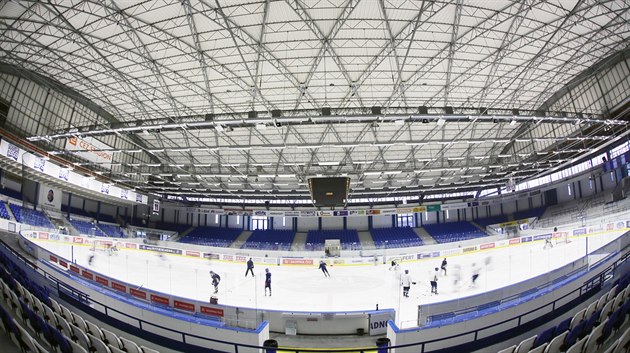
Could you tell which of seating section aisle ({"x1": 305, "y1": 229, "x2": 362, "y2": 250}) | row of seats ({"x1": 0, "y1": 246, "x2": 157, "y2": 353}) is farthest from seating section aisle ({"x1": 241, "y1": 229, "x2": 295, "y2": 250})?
row of seats ({"x1": 0, "y1": 246, "x2": 157, "y2": 353})

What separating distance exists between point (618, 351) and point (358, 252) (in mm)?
25982

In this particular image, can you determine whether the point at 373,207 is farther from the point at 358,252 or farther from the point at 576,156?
the point at 576,156

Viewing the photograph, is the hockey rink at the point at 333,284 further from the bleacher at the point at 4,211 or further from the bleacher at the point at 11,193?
the bleacher at the point at 11,193

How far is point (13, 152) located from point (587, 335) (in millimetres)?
26302

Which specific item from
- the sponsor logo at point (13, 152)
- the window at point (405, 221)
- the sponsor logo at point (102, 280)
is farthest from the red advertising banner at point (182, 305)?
the window at point (405, 221)

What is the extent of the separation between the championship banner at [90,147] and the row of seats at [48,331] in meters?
19.5

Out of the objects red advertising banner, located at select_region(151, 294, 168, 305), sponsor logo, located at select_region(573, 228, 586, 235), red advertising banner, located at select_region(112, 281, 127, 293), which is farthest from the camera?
sponsor logo, located at select_region(573, 228, 586, 235)

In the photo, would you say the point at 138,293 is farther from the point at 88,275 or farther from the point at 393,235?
the point at 393,235

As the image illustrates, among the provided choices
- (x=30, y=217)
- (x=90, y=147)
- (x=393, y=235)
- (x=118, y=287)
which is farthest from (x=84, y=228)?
(x=393, y=235)

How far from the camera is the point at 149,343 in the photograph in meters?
7.75

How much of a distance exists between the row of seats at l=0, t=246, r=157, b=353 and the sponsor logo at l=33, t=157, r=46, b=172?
17.7 m

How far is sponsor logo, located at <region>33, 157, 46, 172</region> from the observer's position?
20.7m

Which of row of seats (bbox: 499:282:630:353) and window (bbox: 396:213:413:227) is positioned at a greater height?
window (bbox: 396:213:413:227)

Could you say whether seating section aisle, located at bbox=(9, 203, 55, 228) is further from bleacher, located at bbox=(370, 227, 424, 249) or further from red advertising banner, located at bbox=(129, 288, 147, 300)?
bleacher, located at bbox=(370, 227, 424, 249)
